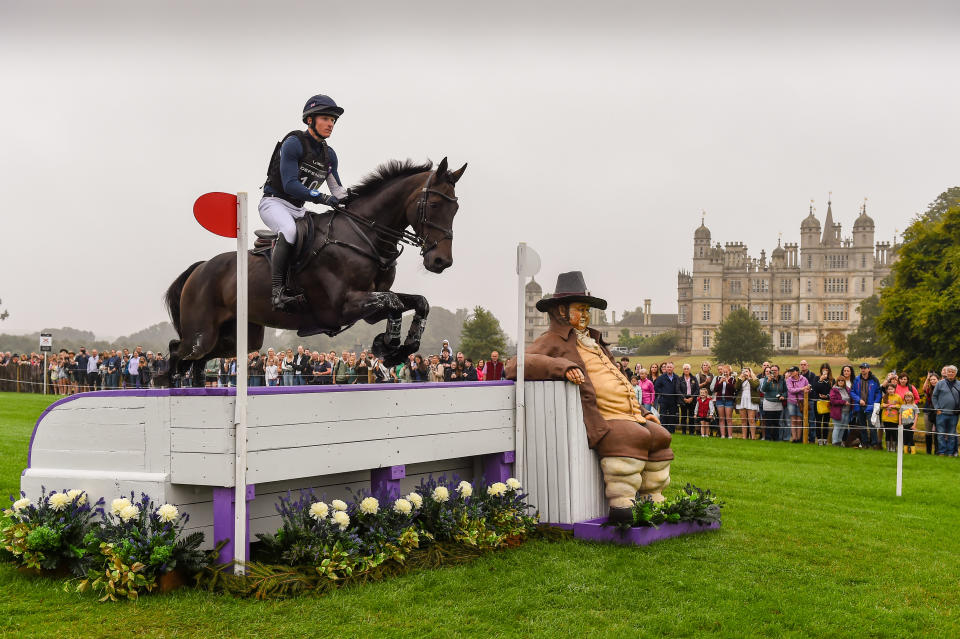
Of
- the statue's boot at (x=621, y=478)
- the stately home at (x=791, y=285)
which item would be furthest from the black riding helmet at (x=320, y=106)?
the stately home at (x=791, y=285)

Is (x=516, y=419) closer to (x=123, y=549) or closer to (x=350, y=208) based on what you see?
(x=350, y=208)

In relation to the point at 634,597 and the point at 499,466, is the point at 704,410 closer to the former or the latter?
the point at 499,466

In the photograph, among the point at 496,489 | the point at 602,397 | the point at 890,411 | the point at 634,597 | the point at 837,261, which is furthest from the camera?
the point at 837,261

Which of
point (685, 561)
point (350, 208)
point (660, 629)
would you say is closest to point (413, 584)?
point (660, 629)

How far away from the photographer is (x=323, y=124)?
19.6 ft

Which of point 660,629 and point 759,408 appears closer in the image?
point 660,629

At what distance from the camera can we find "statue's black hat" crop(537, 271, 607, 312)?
692cm

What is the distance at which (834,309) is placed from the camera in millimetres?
104625

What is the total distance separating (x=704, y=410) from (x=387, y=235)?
1165 centimetres

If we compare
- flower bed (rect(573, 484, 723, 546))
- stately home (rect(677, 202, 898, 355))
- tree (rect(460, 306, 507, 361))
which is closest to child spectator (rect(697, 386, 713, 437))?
flower bed (rect(573, 484, 723, 546))

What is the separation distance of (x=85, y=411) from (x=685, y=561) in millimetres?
4029

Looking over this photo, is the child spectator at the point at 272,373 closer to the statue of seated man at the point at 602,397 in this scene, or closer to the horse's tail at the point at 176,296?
the horse's tail at the point at 176,296

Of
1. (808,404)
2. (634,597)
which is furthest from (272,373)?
(634,597)

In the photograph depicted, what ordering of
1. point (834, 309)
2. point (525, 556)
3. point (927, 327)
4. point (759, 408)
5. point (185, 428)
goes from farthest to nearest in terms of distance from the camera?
point (834, 309)
point (927, 327)
point (759, 408)
point (525, 556)
point (185, 428)
